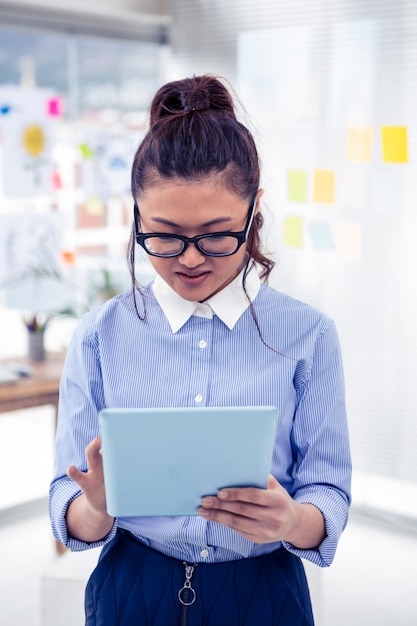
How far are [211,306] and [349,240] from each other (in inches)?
84.9

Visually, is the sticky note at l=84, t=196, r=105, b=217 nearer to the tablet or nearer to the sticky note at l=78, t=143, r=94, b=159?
the sticky note at l=78, t=143, r=94, b=159

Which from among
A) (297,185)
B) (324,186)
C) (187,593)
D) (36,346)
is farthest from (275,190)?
(187,593)

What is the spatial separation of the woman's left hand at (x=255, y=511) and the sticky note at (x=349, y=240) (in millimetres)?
2288

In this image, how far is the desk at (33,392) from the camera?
2.72 meters

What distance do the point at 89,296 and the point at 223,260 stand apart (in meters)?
2.50

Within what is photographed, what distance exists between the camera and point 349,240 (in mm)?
3270

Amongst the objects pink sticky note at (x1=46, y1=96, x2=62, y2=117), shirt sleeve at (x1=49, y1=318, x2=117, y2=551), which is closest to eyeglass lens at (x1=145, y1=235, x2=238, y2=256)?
shirt sleeve at (x1=49, y1=318, x2=117, y2=551)

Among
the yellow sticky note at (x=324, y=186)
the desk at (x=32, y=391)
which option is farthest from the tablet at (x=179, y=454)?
the yellow sticky note at (x=324, y=186)

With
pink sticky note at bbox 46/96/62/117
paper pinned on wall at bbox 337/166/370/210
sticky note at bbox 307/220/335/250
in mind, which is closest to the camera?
paper pinned on wall at bbox 337/166/370/210

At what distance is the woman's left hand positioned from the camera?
1.01 meters

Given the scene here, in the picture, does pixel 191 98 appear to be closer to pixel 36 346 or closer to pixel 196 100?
pixel 196 100

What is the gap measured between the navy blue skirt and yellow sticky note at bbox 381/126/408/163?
222 cm

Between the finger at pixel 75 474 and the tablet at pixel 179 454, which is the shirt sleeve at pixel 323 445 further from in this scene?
the finger at pixel 75 474

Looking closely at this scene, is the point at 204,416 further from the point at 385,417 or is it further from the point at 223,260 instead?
the point at 385,417
